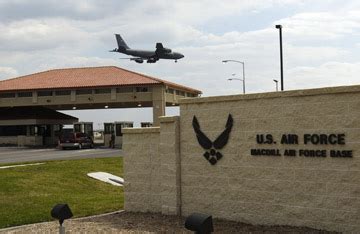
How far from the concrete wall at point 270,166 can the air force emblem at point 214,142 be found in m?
0.10

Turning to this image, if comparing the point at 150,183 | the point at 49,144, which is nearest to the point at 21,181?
the point at 150,183

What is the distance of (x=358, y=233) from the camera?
27.9ft

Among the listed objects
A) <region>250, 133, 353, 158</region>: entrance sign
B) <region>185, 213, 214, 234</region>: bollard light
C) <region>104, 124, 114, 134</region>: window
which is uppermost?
<region>104, 124, 114, 134</region>: window

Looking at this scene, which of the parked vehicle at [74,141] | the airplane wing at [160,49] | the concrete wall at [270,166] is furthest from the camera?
the airplane wing at [160,49]

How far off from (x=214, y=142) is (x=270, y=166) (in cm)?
147

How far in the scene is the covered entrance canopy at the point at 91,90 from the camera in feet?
168

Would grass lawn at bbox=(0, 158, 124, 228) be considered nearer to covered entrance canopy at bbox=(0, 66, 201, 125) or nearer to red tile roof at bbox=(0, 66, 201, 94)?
covered entrance canopy at bbox=(0, 66, 201, 125)

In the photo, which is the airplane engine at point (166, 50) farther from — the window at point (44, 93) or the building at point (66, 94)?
the window at point (44, 93)

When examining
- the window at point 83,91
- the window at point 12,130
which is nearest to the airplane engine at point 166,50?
the window at point 83,91

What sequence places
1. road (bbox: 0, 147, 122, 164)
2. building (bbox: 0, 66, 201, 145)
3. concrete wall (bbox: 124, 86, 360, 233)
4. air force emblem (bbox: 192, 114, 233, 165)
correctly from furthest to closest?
building (bbox: 0, 66, 201, 145)
road (bbox: 0, 147, 122, 164)
air force emblem (bbox: 192, 114, 233, 165)
concrete wall (bbox: 124, 86, 360, 233)

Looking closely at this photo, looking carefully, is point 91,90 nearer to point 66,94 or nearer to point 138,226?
point 66,94

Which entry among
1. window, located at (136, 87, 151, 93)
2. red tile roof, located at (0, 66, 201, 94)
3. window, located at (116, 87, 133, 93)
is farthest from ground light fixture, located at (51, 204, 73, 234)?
window, located at (116, 87, 133, 93)

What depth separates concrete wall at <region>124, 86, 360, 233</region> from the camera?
8.72 meters

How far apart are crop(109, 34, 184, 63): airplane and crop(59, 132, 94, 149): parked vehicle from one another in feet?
85.7
